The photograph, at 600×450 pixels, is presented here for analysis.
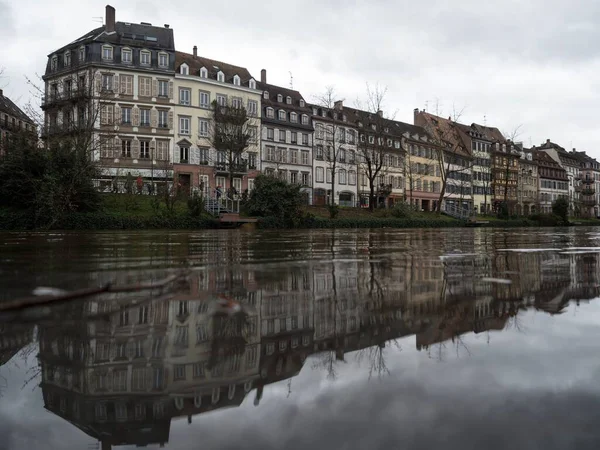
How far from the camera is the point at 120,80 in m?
51.7

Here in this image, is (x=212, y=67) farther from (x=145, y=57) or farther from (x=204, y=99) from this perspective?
(x=145, y=57)

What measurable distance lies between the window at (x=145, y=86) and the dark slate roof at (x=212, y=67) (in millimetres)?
3692

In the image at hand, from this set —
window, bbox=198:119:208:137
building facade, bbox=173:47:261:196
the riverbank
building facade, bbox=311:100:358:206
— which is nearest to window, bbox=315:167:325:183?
building facade, bbox=311:100:358:206

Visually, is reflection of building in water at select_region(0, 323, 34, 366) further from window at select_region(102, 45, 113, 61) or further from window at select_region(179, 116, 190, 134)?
window at select_region(102, 45, 113, 61)

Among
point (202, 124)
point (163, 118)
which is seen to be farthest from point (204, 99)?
point (163, 118)

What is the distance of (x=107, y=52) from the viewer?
167 feet

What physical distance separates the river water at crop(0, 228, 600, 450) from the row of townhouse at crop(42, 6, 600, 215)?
31573 millimetres

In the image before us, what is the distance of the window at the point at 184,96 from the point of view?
5497cm

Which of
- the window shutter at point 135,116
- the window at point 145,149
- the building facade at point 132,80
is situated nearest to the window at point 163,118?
the building facade at point 132,80

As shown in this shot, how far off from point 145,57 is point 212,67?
29.3ft

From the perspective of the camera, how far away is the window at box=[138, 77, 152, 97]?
173 feet

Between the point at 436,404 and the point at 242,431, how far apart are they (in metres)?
0.74

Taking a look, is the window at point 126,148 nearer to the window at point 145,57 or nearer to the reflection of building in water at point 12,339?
the window at point 145,57

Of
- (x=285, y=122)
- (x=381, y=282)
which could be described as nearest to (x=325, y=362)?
(x=381, y=282)
